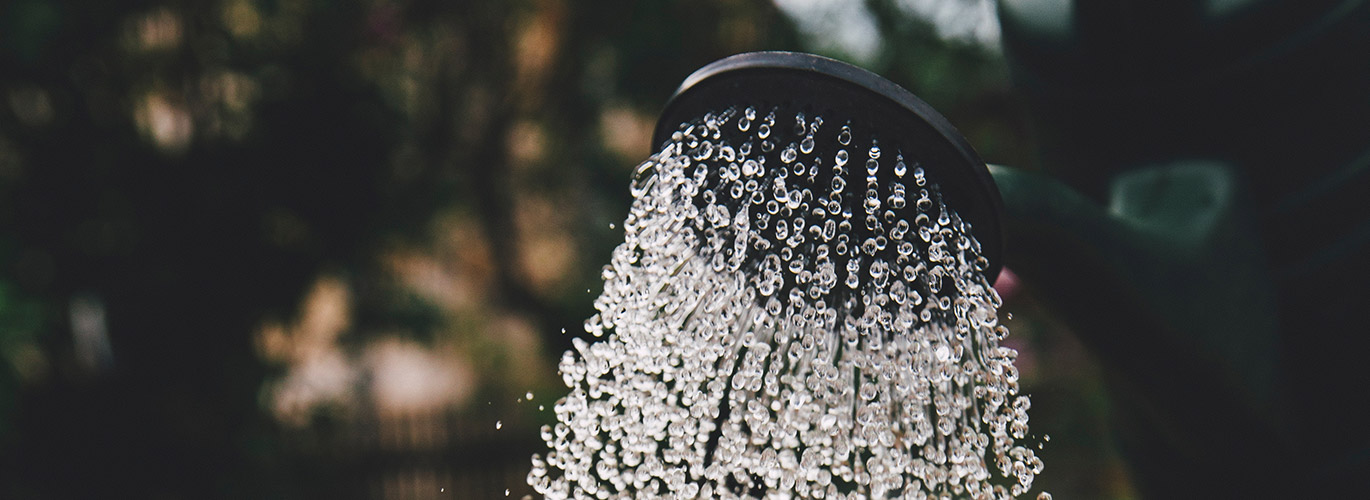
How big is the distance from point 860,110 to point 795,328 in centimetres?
28

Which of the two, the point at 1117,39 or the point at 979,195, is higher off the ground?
the point at 1117,39

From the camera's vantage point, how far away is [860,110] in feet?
2.49

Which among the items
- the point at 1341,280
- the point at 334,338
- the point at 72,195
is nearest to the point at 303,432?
the point at 334,338

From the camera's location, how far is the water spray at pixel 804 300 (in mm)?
801

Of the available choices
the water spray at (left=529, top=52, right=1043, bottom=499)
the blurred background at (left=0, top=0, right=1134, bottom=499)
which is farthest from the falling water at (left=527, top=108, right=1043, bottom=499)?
the blurred background at (left=0, top=0, right=1134, bottom=499)

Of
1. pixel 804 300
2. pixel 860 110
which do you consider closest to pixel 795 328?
pixel 804 300

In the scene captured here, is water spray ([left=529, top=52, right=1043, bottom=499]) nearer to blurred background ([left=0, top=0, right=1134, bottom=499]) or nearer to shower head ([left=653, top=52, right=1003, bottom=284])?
shower head ([left=653, top=52, right=1003, bottom=284])

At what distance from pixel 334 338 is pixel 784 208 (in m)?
3.39

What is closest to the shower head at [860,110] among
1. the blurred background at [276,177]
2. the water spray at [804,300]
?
the water spray at [804,300]

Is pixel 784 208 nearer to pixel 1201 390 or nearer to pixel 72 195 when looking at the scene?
pixel 1201 390

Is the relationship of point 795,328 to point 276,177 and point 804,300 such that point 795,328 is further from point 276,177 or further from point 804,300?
point 276,177

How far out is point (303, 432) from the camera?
3.78 metres

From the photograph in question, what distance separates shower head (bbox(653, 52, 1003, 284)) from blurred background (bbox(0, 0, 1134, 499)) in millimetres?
1492

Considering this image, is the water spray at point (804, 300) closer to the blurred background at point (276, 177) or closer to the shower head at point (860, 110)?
the shower head at point (860, 110)
